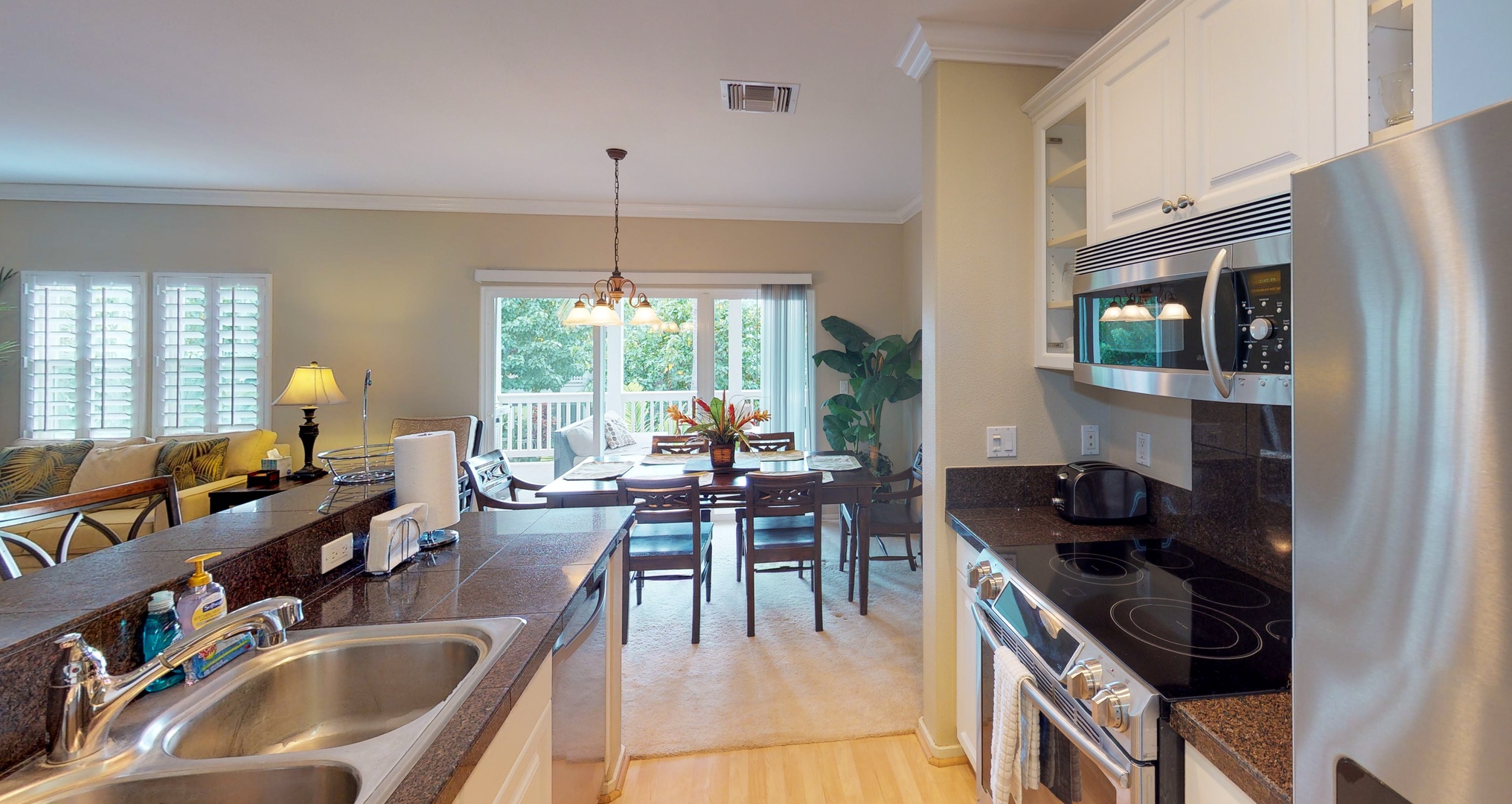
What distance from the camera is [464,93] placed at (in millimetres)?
2701

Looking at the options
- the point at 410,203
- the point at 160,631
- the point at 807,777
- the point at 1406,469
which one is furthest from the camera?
the point at 410,203

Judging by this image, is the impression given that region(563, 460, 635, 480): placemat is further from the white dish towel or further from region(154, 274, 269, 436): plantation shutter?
region(154, 274, 269, 436): plantation shutter

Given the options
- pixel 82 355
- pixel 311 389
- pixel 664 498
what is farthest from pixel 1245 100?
pixel 82 355

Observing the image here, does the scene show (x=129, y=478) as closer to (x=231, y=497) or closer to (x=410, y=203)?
(x=231, y=497)

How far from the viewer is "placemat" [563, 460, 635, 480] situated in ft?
10.6

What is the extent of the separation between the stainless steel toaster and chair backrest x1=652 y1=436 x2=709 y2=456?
8.78 feet

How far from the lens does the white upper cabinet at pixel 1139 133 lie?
1384 millimetres

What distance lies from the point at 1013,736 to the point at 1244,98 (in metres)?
1.47

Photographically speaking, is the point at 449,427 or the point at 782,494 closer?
the point at 782,494

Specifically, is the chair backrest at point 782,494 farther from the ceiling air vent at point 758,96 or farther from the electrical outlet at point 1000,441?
the ceiling air vent at point 758,96

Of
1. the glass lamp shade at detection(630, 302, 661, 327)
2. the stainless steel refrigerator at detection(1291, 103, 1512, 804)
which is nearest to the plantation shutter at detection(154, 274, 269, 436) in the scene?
the glass lamp shade at detection(630, 302, 661, 327)

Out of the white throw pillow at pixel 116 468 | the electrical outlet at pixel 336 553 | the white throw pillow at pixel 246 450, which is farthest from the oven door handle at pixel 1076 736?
the white throw pillow at pixel 116 468

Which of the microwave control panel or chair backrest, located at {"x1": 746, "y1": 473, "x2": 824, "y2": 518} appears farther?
chair backrest, located at {"x1": 746, "y1": 473, "x2": 824, "y2": 518}

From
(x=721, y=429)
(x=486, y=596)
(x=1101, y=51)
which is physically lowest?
(x=486, y=596)
